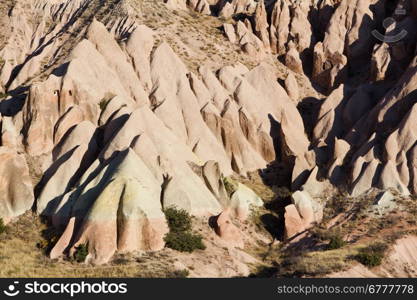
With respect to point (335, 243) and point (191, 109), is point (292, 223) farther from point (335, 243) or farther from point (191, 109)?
point (191, 109)

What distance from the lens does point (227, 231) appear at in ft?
124

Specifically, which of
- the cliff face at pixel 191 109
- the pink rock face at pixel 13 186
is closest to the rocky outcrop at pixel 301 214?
the cliff face at pixel 191 109

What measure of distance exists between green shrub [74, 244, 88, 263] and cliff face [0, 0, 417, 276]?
453mm

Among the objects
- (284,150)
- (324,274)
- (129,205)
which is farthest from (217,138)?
(324,274)

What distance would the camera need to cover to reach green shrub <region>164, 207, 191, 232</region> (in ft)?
118

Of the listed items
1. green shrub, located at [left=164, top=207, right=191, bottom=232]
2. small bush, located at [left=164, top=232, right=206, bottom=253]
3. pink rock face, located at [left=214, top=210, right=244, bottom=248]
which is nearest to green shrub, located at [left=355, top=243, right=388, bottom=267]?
pink rock face, located at [left=214, top=210, right=244, bottom=248]

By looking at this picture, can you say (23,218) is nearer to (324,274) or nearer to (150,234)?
(150,234)

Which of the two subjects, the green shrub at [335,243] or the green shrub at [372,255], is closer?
the green shrub at [372,255]

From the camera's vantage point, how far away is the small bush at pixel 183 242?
34287 millimetres

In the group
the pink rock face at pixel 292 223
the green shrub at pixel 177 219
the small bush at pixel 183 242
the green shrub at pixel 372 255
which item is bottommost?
the pink rock face at pixel 292 223

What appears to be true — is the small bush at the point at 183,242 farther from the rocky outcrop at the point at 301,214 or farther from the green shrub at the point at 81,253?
the rocky outcrop at the point at 301,214

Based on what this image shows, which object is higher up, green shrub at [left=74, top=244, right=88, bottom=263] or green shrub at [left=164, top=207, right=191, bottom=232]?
green shrub at [left=164, top=207, right=191, bottom=232]

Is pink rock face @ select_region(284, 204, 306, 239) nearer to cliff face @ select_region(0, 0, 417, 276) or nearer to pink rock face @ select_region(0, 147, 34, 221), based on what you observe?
cliff face @ select_region(0, 0, 417, 276)

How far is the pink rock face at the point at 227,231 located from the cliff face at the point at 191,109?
4.87 ft
